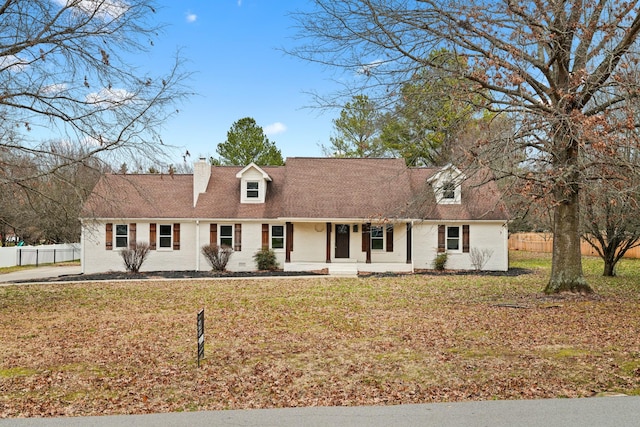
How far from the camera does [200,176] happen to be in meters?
27.3

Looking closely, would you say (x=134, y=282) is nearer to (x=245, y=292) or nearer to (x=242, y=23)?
(x=245, y=292)

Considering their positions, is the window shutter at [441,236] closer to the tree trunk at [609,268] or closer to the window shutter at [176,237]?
the tree trunk at [609,268]

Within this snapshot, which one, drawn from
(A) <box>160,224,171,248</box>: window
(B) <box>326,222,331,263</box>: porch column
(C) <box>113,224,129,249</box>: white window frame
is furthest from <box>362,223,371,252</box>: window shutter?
(C) <box>113,224,129,249</box>: white window frame

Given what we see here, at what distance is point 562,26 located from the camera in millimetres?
12164

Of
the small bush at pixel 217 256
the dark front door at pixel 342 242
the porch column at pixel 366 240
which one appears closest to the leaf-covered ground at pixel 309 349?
the small bush at pixel 217 256

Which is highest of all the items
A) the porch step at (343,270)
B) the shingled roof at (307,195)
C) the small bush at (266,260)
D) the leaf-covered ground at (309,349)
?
the shingled roof at (307,195)

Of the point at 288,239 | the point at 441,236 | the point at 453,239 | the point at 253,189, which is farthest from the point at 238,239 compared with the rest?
the point at 453,239

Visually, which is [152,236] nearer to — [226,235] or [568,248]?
[226,235]

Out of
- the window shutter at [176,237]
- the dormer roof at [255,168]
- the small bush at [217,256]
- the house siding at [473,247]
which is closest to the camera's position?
the small bush at [217,256]

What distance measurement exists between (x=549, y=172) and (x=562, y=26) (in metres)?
3.32

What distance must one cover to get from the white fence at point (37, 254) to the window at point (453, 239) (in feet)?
80.4

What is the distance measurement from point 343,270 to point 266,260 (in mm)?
3898

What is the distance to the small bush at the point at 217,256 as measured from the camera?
2481 centimetres

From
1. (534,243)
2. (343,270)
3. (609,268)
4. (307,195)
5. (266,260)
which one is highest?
(307,195)
